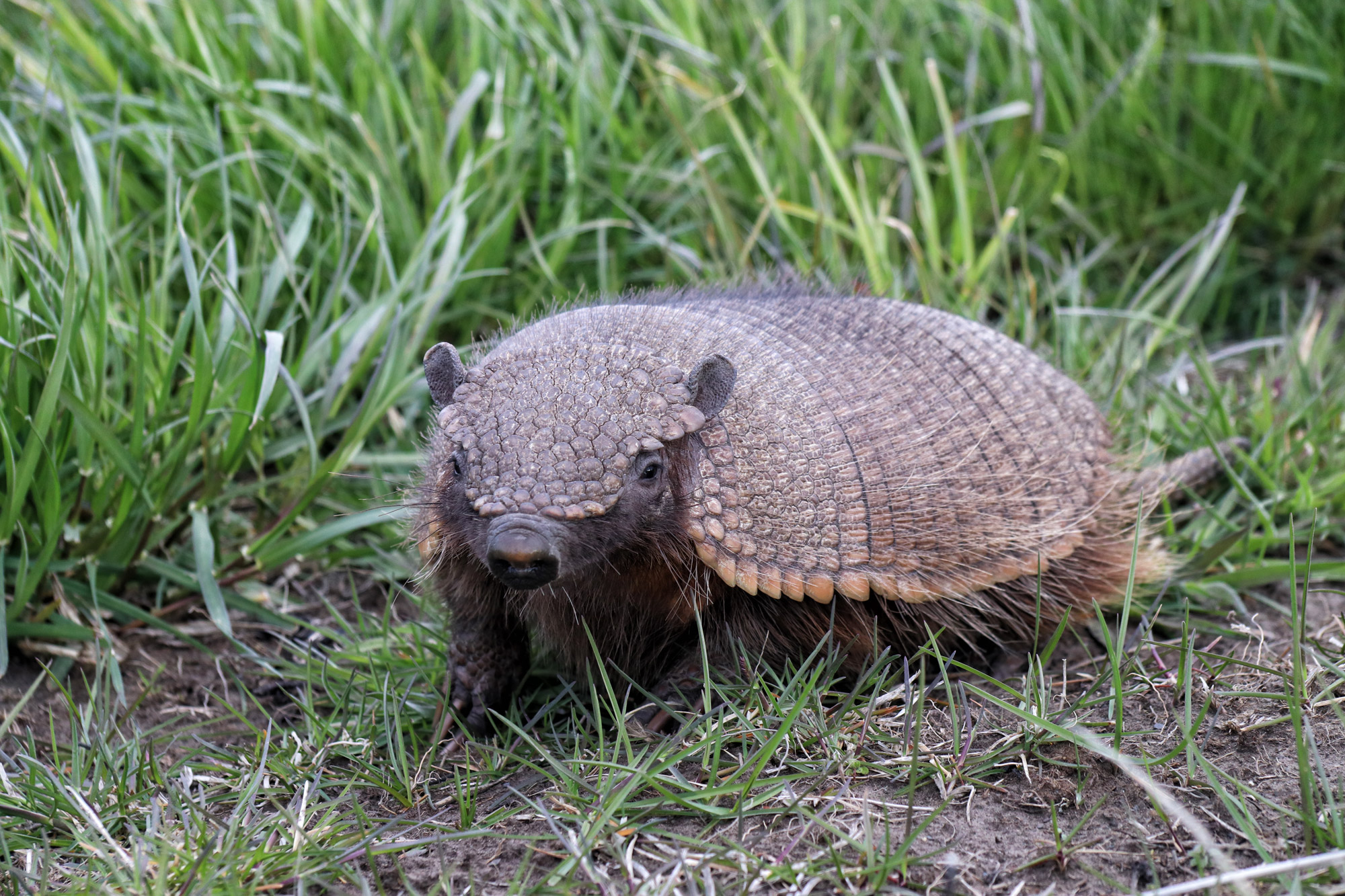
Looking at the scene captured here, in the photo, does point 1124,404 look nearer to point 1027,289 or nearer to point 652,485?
point 1027,289

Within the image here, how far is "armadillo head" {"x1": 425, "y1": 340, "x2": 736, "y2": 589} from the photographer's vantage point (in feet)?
9.46

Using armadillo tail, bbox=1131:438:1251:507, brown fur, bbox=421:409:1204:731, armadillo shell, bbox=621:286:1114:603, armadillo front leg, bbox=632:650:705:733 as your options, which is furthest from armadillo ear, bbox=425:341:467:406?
armadillo tail, bbox=1131:438:1251:507

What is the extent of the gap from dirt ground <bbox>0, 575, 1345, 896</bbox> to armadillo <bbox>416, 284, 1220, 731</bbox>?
0.42 meters

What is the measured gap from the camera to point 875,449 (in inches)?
137

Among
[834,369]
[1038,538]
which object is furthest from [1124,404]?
[834,369]

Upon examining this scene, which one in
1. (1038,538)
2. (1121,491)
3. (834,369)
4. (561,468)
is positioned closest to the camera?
(561,468)

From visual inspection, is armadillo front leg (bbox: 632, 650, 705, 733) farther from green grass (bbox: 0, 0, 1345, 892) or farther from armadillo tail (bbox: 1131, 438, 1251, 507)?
armadillo tail (bbox: 1131, 438, 1251, 507)

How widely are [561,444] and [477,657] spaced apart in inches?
36.9

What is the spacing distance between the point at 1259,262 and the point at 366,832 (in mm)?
5169

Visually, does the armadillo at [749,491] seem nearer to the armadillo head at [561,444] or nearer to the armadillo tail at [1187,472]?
the armadillo head at [561,444]

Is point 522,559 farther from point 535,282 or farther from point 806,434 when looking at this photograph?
point 535,282

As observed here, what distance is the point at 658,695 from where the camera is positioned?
3439 millimetres

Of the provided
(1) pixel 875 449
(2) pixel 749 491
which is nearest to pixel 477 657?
(2) pixel 749 491

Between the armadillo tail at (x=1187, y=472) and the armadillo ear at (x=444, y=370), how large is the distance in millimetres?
2424
